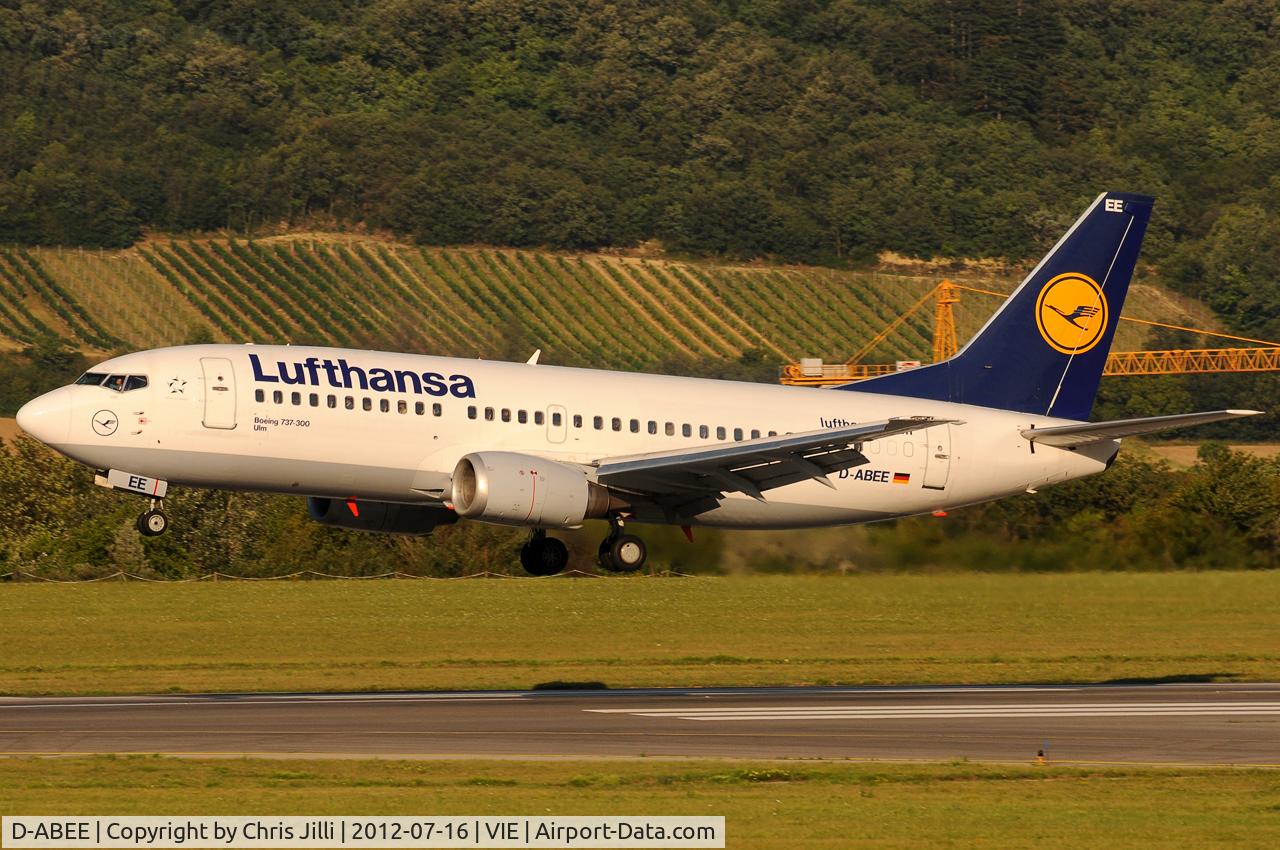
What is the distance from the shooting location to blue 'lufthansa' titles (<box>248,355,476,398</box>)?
3938 centimetres

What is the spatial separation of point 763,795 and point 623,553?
46.1 ft

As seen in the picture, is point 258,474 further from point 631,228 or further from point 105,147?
point 105,147

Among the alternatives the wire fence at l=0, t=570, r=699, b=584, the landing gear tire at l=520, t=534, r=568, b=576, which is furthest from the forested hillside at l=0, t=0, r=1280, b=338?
the landing gear tire at l=520, t=534, r=568, b=576

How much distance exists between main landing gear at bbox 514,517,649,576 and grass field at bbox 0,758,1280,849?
1137cm

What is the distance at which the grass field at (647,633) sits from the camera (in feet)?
159

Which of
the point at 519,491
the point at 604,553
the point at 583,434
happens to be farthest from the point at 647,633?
the point at 519,491

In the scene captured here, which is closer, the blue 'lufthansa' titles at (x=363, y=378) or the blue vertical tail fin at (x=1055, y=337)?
the blue 'lufthansa' titles at (x=363, y=378)

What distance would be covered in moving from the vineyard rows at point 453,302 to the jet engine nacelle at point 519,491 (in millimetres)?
76020

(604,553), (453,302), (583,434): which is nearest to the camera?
(583,434)

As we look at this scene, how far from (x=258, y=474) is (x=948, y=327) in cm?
10341

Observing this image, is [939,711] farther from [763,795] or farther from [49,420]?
[49,420]

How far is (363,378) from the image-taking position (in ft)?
131

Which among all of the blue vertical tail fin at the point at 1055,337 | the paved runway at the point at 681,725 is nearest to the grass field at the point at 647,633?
the blue vertical tail fin at the point at 1055,337

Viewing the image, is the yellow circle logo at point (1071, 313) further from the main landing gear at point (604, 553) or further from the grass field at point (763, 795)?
the grass field at point (763, 795)
